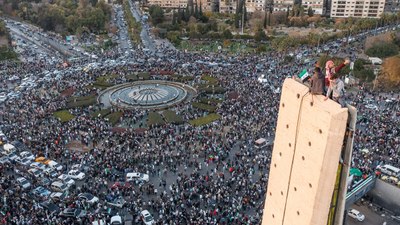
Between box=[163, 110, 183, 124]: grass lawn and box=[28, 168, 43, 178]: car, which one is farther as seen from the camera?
box=[163, 110, 183, 124]: grass lawn

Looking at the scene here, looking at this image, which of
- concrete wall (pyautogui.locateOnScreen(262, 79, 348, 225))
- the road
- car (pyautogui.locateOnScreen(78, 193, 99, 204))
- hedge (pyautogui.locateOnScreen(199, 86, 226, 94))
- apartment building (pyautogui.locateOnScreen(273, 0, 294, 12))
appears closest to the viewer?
concrete wall (pyautogui.locateOnScreen(262, 79, 348, 225))

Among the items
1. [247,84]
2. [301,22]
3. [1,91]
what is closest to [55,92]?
[1,91]

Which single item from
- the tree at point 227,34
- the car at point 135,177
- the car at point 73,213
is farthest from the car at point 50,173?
the tree at point 227,34

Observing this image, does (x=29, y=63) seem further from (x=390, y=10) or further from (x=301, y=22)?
(x=390, y=10)

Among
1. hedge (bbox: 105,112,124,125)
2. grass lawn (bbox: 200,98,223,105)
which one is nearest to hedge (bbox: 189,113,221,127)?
grass lawn (bbox: 200,98,223,105)

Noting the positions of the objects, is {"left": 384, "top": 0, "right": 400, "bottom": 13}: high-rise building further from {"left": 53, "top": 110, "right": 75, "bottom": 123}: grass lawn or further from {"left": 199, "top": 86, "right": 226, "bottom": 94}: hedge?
{"left": 53, "top": 110, "right": 75, "bottom": 123}: grass lawn

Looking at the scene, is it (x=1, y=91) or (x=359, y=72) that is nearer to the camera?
(x=1, y=91)

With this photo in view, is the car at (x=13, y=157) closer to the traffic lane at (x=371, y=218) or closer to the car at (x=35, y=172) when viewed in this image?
the car at (x=35, y=172)
